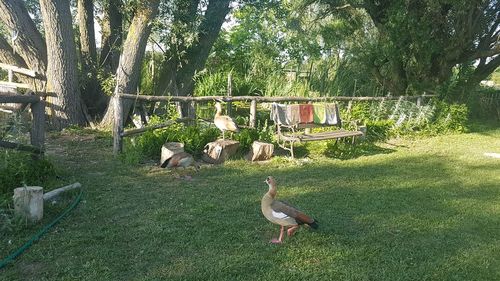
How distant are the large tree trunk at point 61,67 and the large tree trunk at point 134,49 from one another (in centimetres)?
120

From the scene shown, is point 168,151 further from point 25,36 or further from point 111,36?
point 111,36

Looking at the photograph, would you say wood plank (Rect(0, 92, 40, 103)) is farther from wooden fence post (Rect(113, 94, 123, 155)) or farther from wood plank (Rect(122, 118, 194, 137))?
wood plank (Rect(122, 118, 194, 137))

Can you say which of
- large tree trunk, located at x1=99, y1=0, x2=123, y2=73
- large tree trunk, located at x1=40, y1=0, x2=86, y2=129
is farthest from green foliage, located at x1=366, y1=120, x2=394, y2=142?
large tree trunk, located at x1=40, y1=0, x2=86, y2=129

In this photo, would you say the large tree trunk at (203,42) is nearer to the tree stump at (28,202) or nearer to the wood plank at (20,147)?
the wood plank at (20,147)

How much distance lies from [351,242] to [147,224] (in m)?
2.10

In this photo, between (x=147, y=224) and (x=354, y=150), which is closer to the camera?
(x=147, y=224)

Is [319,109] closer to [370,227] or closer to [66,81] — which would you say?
[370,227]

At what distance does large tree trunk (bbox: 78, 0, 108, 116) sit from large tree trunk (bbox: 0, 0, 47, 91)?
1.10 meters

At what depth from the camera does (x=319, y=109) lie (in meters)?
9.23

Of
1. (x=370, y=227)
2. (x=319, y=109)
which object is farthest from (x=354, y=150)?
(x=370, y=227)

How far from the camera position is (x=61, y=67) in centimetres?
970

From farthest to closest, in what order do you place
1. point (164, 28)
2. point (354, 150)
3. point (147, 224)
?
point (164, 28) → point (354, 150) → point (147, 224)

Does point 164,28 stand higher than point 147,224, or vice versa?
point 164,28

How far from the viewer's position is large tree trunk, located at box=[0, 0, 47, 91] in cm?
923
